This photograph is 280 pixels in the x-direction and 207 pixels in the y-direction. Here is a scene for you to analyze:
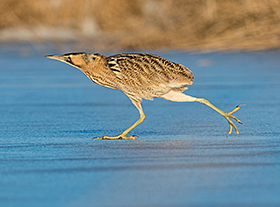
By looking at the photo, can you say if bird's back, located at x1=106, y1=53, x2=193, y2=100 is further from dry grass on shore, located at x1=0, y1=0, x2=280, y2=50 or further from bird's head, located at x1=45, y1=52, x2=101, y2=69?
dry grass on shore, located at x1=0, y1=0, x2=280, y2=50

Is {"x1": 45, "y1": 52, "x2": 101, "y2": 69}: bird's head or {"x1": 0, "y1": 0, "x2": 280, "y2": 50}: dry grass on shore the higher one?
{"x1": 0, "y1": 0, "x2": 280, "y2": 50}: dry grass on shore

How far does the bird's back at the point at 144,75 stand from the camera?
5461 mm

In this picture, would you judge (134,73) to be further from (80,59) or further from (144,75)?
(80,59)

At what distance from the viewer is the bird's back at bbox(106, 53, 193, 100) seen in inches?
215

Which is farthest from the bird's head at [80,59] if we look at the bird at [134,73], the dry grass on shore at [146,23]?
the dry grass on shore at [146,23]

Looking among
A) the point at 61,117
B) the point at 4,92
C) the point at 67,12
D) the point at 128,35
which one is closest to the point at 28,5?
the point at 67,12

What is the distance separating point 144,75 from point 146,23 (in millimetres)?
7870

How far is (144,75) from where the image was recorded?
5.50 meters

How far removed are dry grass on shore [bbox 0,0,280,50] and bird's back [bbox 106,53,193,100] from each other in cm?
644

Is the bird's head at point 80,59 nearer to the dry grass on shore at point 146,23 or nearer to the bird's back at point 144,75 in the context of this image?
the bird's back at point 144,75

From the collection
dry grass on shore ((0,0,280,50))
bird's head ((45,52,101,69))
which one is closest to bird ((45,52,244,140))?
bird's head ((45,52,101,69))

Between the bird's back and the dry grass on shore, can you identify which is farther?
the dry grass on shore

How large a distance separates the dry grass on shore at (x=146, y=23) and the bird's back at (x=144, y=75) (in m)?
6.44

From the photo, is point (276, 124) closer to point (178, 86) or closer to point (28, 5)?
point (178, 86)
